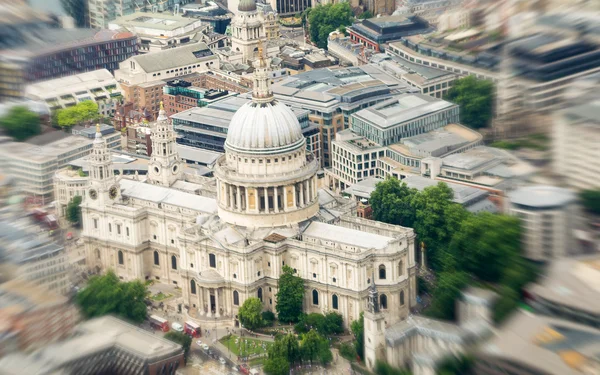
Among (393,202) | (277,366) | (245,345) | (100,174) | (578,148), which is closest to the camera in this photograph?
(578,148)

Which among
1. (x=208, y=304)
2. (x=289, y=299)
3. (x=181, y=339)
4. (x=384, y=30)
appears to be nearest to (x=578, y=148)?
(x=181, y=339)

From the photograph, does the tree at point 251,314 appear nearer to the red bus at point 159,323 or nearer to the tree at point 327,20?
the red bus at point 159,323

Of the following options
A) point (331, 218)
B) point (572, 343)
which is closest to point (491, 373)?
point (572, 343)

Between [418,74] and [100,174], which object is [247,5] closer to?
[418,74]

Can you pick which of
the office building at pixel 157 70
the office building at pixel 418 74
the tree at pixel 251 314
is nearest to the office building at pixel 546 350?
the tree at pixel 251 314

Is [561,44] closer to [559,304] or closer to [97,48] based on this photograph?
[559,304]

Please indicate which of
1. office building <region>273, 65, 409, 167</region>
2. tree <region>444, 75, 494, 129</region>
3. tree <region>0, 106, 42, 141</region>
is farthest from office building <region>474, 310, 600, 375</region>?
office building <region>273, 65, 409, 167</region>
